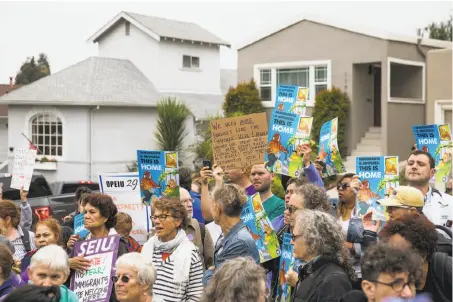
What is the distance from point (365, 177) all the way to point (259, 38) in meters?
22.3

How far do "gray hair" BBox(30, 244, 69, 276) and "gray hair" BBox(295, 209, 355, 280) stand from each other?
1675mm

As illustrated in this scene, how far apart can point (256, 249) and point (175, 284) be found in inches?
26.9

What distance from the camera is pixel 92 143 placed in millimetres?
30484

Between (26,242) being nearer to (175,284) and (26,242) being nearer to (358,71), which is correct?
(175,284)

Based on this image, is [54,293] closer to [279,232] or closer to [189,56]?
[279,232]

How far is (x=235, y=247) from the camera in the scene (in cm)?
616

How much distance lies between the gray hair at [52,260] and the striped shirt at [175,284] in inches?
30.0

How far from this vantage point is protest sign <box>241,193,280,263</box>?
6.83 m

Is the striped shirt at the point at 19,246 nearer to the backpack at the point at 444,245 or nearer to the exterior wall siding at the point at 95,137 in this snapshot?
the backpack at the point at 444,245

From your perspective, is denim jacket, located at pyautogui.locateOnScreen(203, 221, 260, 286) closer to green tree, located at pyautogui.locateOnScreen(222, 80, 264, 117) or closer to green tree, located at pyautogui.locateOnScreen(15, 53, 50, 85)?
green tree, located at pyautogui.locateOnScreen(222, 80, 264, 117)

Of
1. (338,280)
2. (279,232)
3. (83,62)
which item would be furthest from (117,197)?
(83,62)

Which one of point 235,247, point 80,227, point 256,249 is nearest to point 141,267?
point 235,247

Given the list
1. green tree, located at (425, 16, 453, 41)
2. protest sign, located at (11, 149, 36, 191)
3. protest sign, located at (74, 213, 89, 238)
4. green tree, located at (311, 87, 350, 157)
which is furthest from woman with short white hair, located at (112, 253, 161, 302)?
green tree, located at (425, 16, 453, 41)

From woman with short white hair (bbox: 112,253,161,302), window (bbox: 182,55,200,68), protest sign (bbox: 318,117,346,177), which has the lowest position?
woman with short white hair (bbox: 112,253,161,302)
